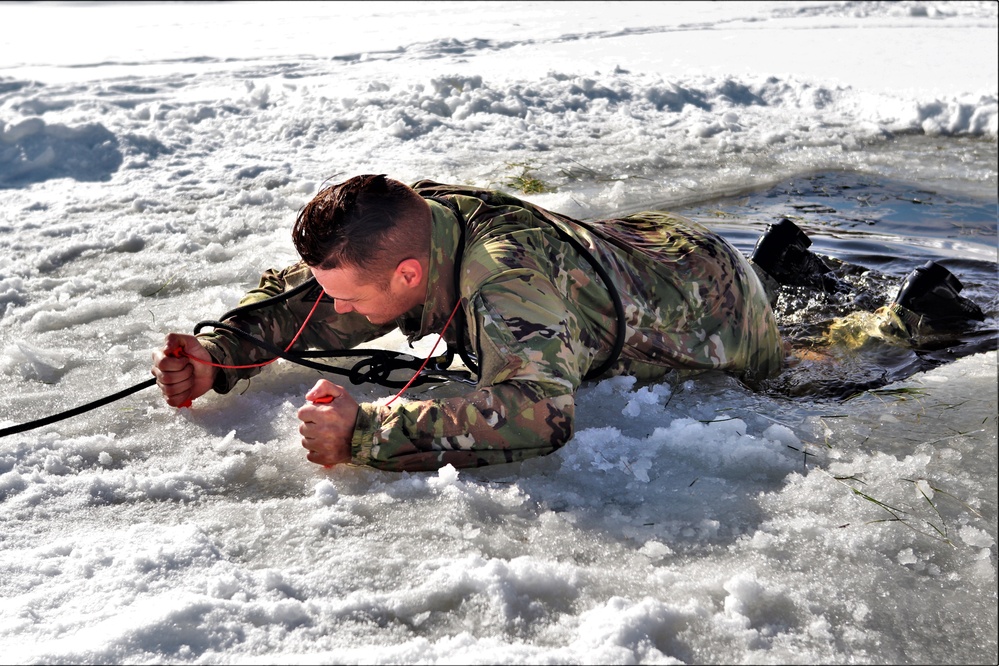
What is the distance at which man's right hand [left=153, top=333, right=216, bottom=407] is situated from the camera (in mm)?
2902

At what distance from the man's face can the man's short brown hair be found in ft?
0.08

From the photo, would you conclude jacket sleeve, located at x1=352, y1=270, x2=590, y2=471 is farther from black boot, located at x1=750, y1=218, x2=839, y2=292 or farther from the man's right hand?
black boot, located at x1=750, y1=218, x2=839, y2=292

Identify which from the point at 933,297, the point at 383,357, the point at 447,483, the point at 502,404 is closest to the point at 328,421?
the point at 447,483

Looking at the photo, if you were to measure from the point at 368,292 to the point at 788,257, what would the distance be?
2.25 metres

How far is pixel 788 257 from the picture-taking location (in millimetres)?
4047

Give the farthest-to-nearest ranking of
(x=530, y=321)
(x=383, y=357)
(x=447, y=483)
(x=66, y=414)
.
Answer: (x=383, y=357), (x=66, y=414), (x=447, y=483), (x=530, y=321)

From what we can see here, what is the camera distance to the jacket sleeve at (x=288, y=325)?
3.13m

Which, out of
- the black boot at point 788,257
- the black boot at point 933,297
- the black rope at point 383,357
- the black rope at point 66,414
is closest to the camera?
the black rope at point 383,357

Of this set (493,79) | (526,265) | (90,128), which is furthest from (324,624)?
(493,79)

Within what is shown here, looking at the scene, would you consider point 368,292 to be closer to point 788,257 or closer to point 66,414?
point 66,414

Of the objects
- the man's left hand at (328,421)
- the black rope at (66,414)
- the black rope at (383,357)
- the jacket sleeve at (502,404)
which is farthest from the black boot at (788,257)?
the black rope at (66,414)

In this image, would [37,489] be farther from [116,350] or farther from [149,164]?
[149,164]

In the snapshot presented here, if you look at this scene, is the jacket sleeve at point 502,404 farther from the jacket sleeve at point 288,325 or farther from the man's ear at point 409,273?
the jacket sleeve at point 288,325

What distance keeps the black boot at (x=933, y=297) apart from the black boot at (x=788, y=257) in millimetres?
423
